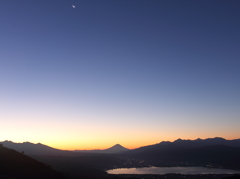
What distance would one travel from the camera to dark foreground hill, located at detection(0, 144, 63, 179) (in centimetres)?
5680

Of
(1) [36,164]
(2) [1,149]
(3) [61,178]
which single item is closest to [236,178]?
(3) [61,178]

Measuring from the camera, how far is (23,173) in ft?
194

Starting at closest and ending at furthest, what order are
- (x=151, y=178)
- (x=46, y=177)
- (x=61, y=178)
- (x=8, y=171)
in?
(x=8, y=171) → (x=46, y=177) → (x=61, y=178) → (x=151, y=178)

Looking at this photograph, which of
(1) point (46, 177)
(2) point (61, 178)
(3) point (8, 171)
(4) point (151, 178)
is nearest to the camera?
(3) point (8, 171)

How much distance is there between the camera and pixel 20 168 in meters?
61.3

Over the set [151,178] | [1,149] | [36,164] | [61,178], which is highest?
[1,149]

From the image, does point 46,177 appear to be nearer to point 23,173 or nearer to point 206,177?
point 23,173

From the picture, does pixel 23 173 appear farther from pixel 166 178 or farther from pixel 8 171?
pixel 166 178

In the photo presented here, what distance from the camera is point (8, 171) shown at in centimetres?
5634

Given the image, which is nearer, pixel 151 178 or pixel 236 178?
pixel 236 178

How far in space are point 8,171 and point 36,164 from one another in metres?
14.4

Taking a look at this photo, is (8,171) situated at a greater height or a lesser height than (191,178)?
greater

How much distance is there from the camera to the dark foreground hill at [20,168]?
56.8 meters

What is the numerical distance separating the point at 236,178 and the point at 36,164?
7150 centimetres
